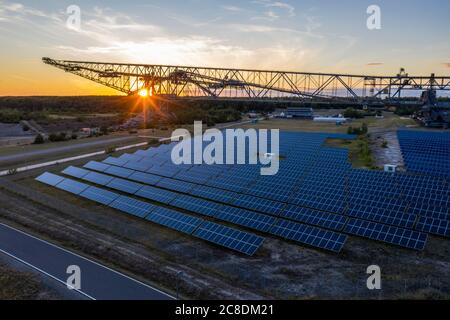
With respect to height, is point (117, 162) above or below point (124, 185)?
above

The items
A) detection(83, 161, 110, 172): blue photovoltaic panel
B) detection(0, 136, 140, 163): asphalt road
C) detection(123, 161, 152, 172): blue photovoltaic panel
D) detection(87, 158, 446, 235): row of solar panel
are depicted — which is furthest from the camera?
detection(0, 136, 140, 163): asphalt road

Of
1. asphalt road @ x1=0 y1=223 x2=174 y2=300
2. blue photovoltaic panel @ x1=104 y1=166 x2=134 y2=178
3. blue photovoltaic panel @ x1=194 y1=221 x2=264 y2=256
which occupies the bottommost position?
asphalt road @ x1=0 y1=223 x2=174 y2=300

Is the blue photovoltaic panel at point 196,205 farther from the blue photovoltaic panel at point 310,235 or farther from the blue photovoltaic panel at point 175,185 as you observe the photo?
the blue photovoltaic panel at point 310,235

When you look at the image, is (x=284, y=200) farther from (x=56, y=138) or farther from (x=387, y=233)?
(x=56, y=138)

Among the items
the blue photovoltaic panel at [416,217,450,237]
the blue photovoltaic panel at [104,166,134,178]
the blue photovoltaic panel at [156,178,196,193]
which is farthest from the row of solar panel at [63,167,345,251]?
the blue photovoltaic panel at [416,217,450,237]

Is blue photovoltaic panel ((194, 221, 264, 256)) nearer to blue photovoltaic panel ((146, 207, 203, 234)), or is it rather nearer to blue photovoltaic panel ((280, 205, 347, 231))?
blue photovoltaic panel ((146, 207, 203, 234))

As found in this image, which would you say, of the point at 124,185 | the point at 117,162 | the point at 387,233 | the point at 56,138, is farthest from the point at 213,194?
the point at 56,138

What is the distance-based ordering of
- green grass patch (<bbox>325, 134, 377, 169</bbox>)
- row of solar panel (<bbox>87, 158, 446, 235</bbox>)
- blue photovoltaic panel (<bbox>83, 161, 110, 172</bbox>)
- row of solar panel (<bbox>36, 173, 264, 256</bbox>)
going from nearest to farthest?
row of solar panel (<bbox>36, 173, 264, 256</bbox>), row of solar panel (<bbox>87, 158, 446, 235</bbox>), green grass patch (<bbox>325, 134, 377, 169</bbox>), blue photovoltaic panel (<bbox>83, 161, 110, 172</bbox>)
